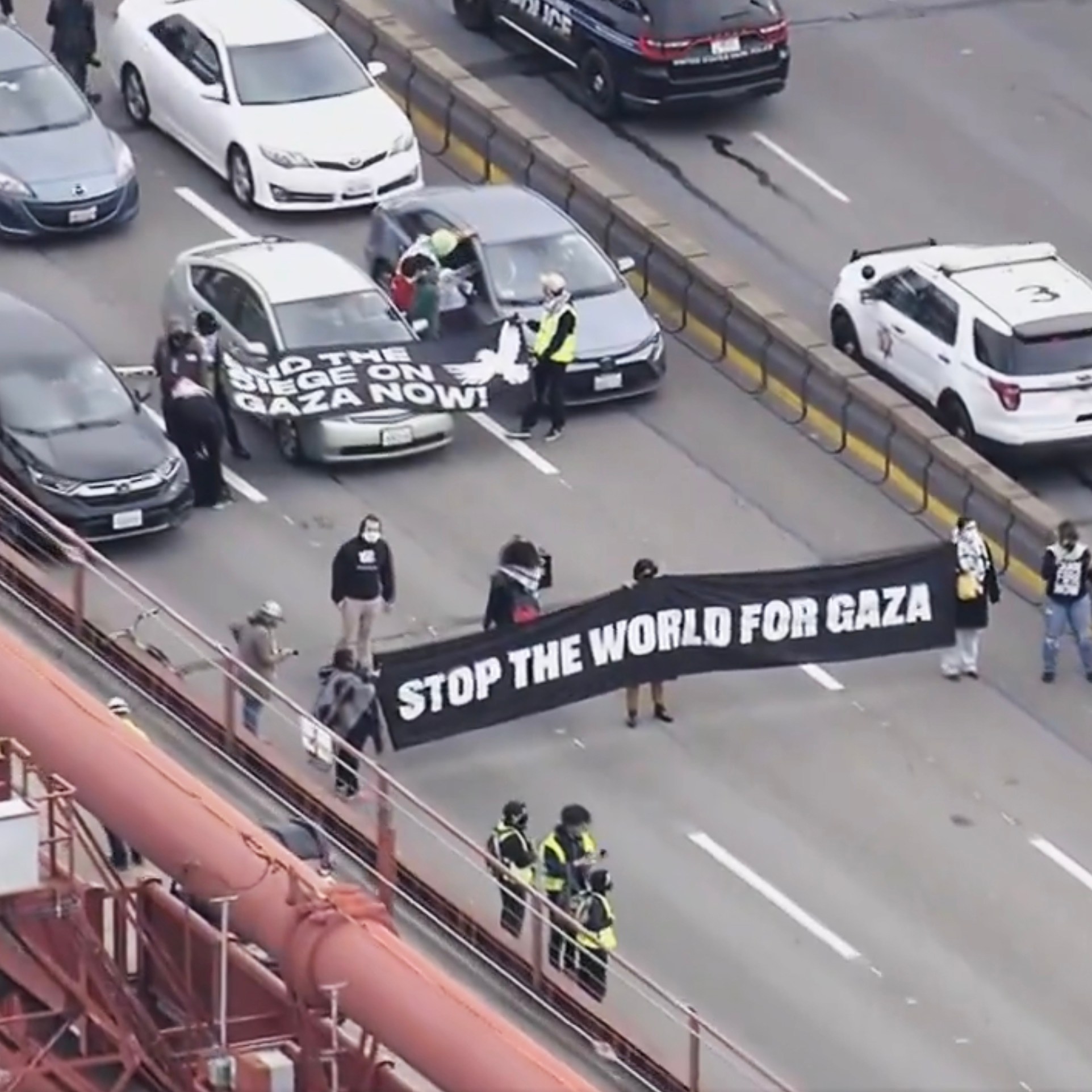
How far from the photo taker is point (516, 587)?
3130cm

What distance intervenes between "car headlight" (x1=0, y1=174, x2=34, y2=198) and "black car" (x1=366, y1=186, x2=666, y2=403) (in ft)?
10.7

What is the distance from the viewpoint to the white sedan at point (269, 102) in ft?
128

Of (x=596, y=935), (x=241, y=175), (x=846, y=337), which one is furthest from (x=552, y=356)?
(x=596, y=935)

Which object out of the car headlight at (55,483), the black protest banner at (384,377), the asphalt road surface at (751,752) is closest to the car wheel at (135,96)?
the asphalt road surface at (751,752)

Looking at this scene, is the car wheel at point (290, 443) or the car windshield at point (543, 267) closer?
the car wheel at point (290, 443)

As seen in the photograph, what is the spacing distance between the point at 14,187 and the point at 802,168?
823 cm

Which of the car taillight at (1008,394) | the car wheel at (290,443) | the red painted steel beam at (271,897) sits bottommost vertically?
the car wheel at (290,443)

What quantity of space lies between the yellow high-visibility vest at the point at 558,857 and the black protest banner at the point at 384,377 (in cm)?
837

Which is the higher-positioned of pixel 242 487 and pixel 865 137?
pixel 242 487

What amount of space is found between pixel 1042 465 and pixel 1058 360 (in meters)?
1.13

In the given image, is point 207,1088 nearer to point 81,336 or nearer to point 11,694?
point 11,694

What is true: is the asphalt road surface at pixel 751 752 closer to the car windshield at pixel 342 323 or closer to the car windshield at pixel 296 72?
the car windshield at pixel 342 323

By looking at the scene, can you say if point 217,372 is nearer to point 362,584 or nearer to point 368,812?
point 362,584

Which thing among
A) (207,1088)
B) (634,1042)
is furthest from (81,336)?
(207,1088)
